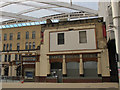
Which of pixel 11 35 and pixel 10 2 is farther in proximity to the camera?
pixel 11 35

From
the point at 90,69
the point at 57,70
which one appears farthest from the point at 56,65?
the point at 90,69

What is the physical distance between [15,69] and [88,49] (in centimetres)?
2106

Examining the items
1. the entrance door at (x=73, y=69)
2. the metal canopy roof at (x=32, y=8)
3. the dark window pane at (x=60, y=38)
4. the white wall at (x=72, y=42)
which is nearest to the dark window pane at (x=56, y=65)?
the entrance door at (x=73, y=69)

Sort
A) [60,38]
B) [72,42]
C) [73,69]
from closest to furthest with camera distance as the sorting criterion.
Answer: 1. [73,69]
2. [72,42]
3. [60,38]

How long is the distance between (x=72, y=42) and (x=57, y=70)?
18.7 ft

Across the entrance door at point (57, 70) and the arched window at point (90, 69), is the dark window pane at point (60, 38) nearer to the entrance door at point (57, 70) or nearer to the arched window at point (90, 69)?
the entrance door at point (57, 70)

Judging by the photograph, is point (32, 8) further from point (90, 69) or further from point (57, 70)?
point (90, 69)

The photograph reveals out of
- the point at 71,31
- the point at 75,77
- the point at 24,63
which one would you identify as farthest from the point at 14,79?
the point at 71,31

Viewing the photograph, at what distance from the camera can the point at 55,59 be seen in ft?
89.0

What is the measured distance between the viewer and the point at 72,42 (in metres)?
27.1

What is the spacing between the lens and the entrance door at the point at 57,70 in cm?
2658

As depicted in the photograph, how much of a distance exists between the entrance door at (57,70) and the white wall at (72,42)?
109 inches

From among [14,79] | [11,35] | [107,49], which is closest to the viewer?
[107,49]

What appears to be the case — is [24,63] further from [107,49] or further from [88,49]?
[107,49]
